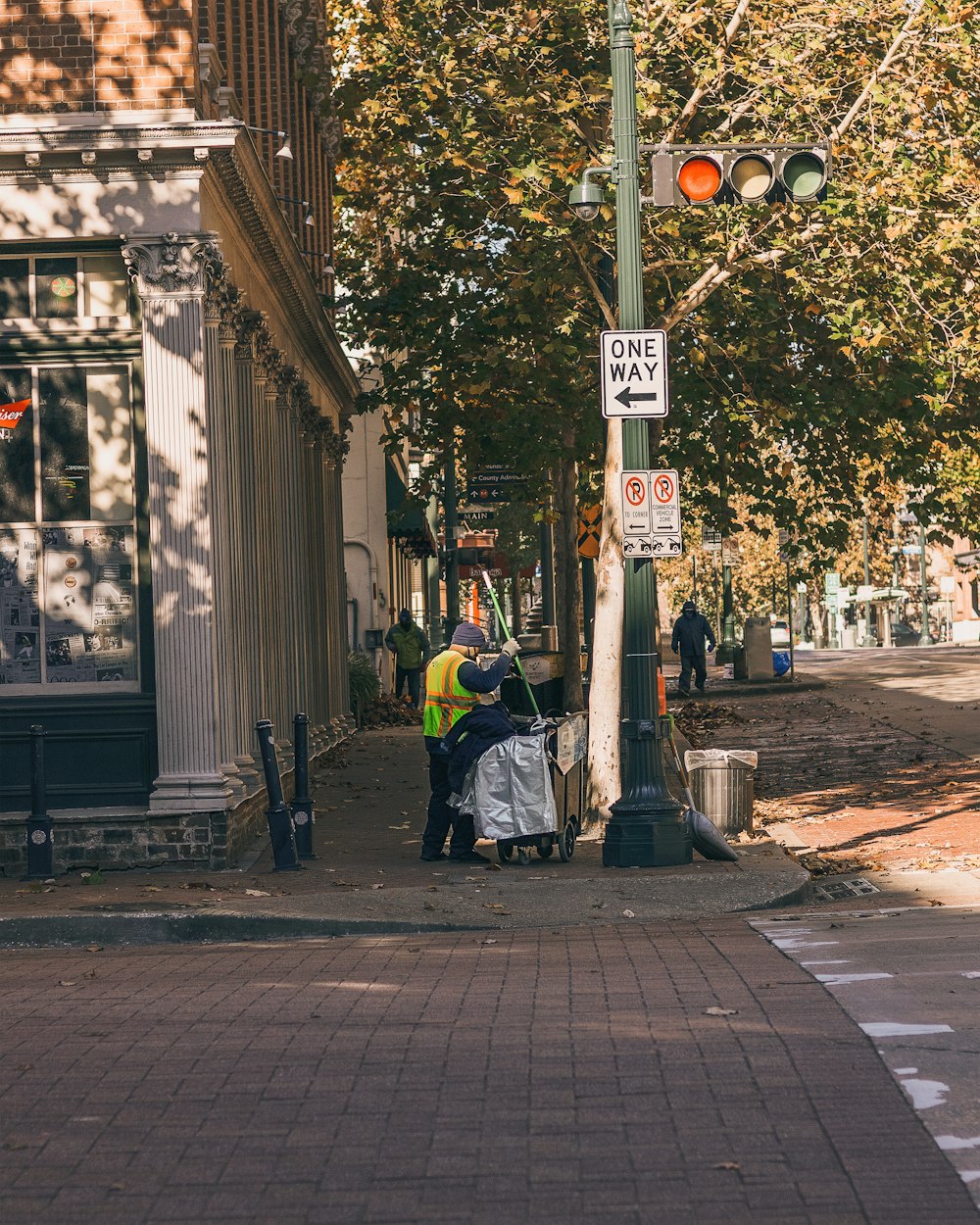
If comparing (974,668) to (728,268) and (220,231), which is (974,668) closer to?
(728,268)

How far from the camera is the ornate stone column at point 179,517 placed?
14180mm

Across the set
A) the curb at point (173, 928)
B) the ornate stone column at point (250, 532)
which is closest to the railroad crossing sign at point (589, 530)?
the ornate stone column at point (250, 532)

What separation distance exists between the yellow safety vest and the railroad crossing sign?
322 inches

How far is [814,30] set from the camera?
17.1 metres

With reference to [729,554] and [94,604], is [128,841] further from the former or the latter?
[729,554]

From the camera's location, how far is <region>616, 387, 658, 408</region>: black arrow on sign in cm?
1387

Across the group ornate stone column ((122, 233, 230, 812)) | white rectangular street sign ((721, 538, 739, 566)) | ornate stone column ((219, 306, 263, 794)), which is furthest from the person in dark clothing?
ornate stone column ((122, 233, 230, 812))

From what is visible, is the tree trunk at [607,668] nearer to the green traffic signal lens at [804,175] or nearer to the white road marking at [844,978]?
the green traffic signal lens at [804,175]

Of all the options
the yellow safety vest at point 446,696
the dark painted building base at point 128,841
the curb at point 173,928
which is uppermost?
the yellow safety vest at point 446,696

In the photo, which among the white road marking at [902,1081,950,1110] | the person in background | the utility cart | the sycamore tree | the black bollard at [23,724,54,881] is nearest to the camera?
the white road marking at [902,1081,950,1110]

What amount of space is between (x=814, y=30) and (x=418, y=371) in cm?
614

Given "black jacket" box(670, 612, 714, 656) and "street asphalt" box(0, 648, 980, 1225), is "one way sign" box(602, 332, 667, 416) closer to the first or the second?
"street asphalt" box(0, 648, 980, 1225)

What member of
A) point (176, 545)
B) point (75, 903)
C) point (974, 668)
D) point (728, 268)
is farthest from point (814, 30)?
point (974, 668)

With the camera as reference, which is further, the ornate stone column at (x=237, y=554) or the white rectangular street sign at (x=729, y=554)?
the white rectangular street sign at (x=729, y=554)
